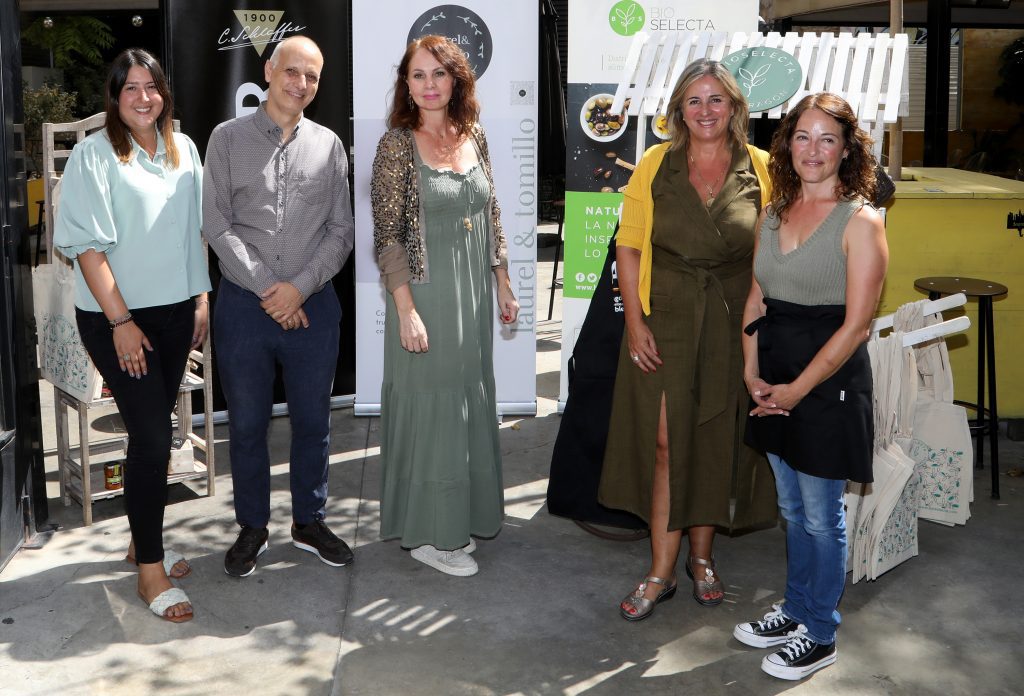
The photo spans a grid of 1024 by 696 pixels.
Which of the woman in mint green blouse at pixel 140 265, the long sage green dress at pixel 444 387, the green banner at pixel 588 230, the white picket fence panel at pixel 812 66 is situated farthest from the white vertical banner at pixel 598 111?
the woman in mint green blouse at pixel 140 265

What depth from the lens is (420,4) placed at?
18.8ft

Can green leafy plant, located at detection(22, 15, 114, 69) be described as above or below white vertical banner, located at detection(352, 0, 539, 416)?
above

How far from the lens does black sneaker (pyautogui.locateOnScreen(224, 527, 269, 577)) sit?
13.4 feet

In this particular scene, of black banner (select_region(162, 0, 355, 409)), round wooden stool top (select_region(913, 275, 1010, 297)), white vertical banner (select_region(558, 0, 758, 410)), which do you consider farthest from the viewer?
white vertical banner (select_region(558, 0, 758, 410))

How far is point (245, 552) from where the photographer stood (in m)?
4.12

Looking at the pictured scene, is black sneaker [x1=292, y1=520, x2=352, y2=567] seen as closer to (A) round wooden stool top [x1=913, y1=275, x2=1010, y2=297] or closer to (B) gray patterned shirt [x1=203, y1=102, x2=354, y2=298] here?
(B) gray patterned shirt [x1=203, y1=102, x2=354, y2=298]

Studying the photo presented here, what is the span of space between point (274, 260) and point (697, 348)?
154 cm

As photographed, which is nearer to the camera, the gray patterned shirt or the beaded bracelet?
the beaded bracelet

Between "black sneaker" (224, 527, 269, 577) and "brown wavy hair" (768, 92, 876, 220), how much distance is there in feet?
7.64

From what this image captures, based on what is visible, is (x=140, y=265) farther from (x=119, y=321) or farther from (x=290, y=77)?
(x=290, y=77)

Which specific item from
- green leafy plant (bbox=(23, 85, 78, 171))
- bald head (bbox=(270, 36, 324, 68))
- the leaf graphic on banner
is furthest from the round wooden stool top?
green leafy plant (bbox=(23, 85, 78, 171))

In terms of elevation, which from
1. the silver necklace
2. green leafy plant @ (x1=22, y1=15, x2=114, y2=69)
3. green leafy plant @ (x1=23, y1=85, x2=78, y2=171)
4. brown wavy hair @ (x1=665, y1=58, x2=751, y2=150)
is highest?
green leafy plant @ (x1=22, y1=15, x2=114, y2=69)

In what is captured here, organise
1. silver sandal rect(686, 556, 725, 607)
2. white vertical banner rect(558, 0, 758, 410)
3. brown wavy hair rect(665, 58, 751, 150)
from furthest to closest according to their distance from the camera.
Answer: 1. white vertical banner rect(558, 0, 758, 410)
2. silver sandal rect(686, 556, 725, 607)
3. brown wavy hair rect(665, 58, 751, 150)

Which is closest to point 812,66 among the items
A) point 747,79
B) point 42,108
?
point 747,79
